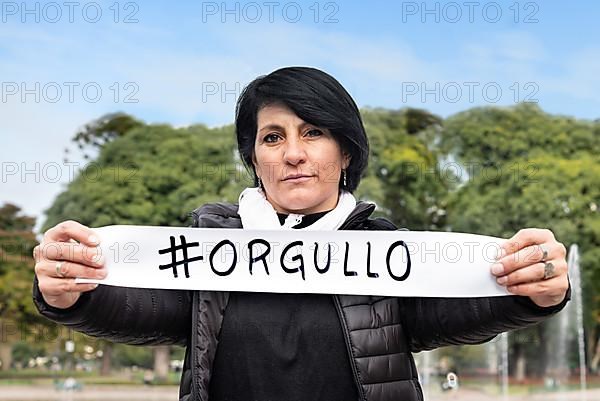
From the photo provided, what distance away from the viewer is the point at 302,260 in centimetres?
277

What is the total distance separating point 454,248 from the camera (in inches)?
112

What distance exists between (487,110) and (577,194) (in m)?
4.08

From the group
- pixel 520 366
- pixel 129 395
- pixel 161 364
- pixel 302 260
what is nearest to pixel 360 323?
pixel 302 260

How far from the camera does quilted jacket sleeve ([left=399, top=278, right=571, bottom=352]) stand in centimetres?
251

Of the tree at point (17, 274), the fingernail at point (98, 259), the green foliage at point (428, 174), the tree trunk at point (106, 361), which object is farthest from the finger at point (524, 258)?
the tree trunk at point (106, 361)

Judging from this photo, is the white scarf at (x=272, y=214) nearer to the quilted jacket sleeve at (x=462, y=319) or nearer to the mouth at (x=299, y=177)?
the mouth at (x=299, y=177)

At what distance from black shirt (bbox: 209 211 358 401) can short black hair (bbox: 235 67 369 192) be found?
0.47 meters

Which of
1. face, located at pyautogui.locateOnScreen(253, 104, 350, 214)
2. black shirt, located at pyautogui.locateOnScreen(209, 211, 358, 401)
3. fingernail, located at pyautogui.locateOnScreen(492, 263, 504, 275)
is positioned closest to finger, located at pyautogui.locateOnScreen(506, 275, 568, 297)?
fingernail, located at pyautogui.locateOnScreen(492, 263, 504, 275)

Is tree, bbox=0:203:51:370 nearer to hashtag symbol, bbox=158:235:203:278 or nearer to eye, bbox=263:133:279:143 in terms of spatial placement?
hashtag symbol, bbox=158:235:203:278

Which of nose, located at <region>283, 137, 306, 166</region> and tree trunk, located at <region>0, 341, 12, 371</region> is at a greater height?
nose, located at <region>283, 137, 306, 166</region>

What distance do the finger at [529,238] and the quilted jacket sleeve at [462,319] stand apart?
14 cm

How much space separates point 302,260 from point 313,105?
18.4 inches

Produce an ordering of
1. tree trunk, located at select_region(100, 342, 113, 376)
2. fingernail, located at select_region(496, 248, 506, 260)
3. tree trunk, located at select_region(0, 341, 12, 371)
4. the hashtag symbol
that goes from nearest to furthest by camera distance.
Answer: fingernail, located at select_region(496, 248, 506, 260) → the hashtag symbol → tree trunk, located at select_region(0, 341, 12, 371) → tree trunk, located at select_region(100, 342, 113, 376)

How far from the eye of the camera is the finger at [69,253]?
2.41 metres
